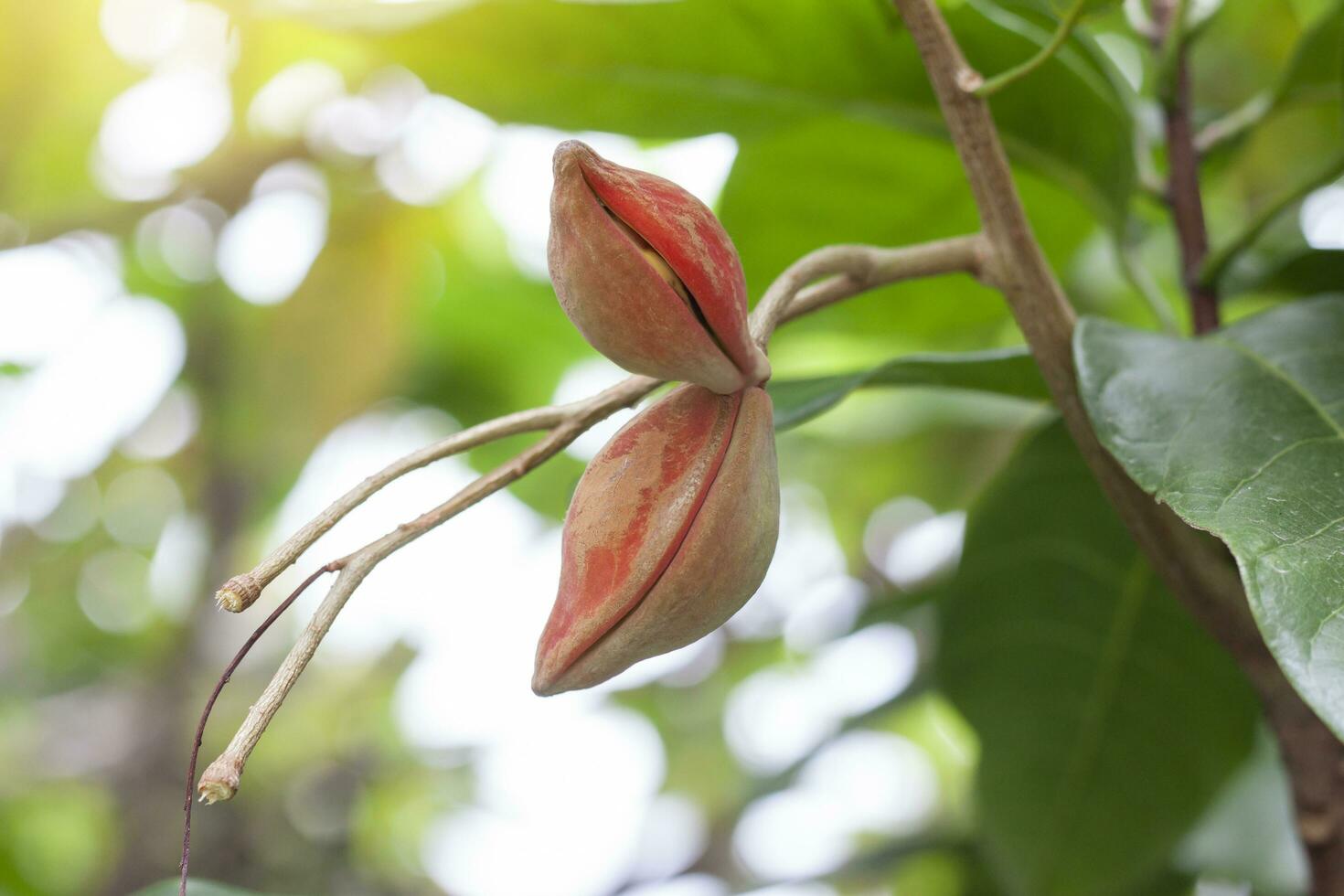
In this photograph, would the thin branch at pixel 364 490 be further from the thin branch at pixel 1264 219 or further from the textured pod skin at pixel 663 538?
the thin branch at pixel 1264 219

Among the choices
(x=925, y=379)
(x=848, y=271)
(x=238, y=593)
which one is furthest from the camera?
(x=925, y=379)

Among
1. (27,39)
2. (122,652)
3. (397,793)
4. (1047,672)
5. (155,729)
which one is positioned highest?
(27,39)

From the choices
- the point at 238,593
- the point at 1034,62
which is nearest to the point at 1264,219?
the point at 1034,62

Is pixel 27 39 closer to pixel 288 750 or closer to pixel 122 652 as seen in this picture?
pixel 288 750

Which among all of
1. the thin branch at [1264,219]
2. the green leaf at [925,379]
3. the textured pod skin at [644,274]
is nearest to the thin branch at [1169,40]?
the thin branch at [1264,219]

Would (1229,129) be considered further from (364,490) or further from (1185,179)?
(364,490)

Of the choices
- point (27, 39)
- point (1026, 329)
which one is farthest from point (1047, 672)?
point (27, 39)
